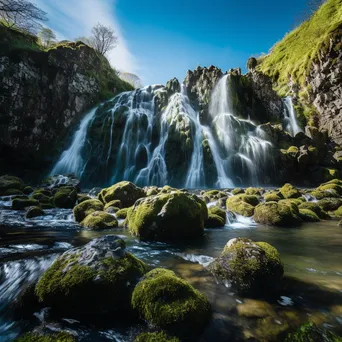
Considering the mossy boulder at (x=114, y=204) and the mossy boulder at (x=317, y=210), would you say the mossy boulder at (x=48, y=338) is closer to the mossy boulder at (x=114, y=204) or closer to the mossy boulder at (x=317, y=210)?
the mossy boulder at (x=114, y=204)

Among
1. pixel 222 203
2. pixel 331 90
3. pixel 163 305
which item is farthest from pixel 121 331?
pixel 331 90

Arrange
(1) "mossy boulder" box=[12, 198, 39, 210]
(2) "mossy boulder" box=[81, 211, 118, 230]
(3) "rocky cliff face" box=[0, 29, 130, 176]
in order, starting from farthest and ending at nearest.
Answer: (3) "rocky cliff face" box=[0, 29, 130, 176] < (1) "mossy boulder" box=[12, 198, 39, 210] < (2) "mossy boulder" box=[81, 211, 118, 230]

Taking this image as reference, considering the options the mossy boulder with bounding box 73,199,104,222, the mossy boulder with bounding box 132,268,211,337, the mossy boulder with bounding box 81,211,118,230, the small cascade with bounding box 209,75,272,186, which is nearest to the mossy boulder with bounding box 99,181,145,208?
the mossy boulder with bounding box 73,199,104,222

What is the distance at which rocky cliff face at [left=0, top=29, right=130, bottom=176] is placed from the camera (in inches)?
1334

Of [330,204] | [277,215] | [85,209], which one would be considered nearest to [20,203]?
[85,209]

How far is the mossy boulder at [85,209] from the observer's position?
1218 centimetres

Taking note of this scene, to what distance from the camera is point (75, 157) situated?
117 feet

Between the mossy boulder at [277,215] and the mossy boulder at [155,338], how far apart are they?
9.41m

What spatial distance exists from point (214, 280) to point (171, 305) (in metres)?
1.71

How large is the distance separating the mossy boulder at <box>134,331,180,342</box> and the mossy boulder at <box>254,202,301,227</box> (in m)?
9.41

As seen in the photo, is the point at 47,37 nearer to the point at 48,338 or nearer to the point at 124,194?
the point at 124,194

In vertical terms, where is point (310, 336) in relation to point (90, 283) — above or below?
below

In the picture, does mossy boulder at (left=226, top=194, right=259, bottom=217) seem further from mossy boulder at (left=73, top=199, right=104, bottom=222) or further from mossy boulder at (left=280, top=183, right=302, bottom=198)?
mossy boulder at (left=73, top=199, right=104, bottom=222)

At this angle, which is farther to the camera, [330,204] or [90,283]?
[330,204]
